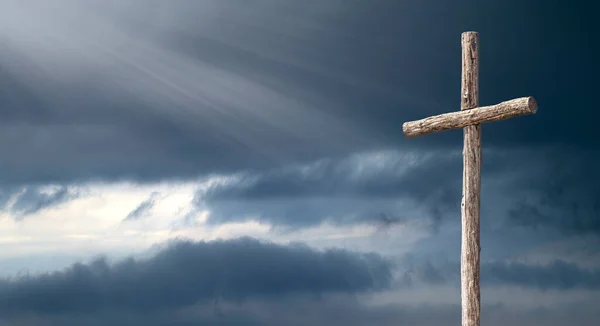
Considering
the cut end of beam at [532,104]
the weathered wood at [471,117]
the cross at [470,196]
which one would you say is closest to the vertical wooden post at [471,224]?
the cross at [470,196]

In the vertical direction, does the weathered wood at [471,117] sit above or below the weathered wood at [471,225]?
above

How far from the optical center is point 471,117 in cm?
1614

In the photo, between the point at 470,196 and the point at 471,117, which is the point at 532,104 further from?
the point at 470,196

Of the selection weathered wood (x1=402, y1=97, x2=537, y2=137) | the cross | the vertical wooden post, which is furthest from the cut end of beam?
the vertical wooden post

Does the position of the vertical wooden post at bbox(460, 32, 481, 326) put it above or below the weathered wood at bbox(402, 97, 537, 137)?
below

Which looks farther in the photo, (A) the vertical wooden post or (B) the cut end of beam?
(A) the vertical wooden post

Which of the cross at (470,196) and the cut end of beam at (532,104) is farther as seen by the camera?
the cross at (470,196)

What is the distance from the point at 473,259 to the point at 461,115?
9.25ft

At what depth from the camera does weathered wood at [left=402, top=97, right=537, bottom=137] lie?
15.5m

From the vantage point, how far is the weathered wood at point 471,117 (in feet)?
51.0

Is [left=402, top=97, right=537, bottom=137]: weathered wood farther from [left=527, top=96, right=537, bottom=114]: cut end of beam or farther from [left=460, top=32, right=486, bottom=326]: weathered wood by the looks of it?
[left=460, top=32, right=486, bottom=326]: weathered wood

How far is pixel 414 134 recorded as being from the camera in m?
17.2

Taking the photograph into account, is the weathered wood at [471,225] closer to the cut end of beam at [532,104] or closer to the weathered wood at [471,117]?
the weathered wood at [471,117]

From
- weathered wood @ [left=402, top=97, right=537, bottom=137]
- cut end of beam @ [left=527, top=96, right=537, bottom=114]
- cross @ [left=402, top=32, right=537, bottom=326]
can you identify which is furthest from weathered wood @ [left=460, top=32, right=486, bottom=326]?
cut end of beam @ [left=527, top=96, right=537, bottom=114]
